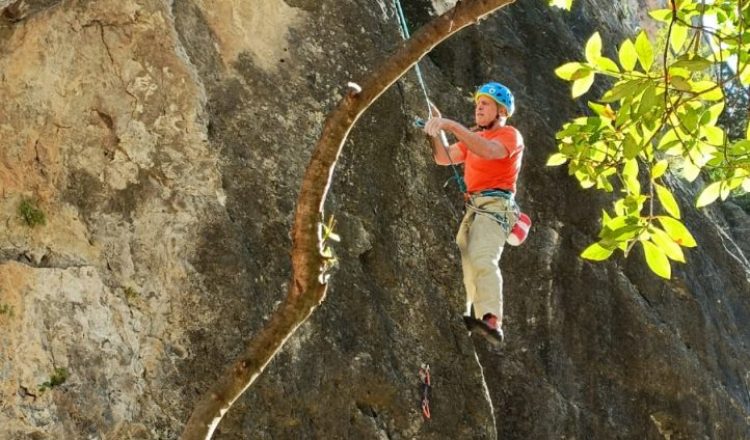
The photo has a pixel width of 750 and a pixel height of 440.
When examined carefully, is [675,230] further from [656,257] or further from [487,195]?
[487,195]

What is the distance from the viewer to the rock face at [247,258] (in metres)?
6.62

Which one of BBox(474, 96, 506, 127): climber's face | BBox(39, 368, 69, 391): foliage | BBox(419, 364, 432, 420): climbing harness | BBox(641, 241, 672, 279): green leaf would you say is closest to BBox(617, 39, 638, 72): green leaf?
BBox(641, 241, 672, 279): green leaf

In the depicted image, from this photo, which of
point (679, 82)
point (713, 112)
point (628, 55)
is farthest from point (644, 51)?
point (713, 112)

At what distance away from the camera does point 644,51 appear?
14.0ft

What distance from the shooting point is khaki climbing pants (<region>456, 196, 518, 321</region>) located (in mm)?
6645

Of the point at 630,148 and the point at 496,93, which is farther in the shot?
the point at 496,93

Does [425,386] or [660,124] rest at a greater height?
[660,124]

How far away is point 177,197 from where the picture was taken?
7.10 m

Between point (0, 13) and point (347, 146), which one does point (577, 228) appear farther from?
point (0, 13)

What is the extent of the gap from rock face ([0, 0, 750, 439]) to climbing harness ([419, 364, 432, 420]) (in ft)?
0.17

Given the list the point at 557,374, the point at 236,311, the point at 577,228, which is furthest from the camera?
the point at 577,228

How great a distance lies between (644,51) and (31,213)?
4183mm

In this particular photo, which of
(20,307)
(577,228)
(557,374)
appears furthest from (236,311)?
(577,228)

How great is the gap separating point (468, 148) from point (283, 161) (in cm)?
157
